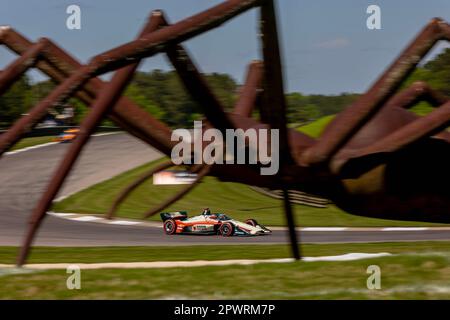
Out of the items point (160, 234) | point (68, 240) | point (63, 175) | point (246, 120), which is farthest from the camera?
point (160, 234)

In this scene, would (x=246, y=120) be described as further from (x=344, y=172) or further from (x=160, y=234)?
(x=160, y=234)

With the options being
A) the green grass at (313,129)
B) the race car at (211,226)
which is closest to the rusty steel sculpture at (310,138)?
the green grass at (313,129)

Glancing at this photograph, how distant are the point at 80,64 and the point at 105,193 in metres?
37.7

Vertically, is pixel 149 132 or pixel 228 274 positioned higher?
pixel 149 132

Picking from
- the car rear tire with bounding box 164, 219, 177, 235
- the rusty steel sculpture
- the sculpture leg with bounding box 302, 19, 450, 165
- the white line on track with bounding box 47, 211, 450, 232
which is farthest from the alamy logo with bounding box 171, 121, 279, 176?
the white line on track with bounding box 47, 211, 450, 232

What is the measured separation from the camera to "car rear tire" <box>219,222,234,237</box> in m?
26.7

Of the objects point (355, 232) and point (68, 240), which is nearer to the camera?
point (68, 240)

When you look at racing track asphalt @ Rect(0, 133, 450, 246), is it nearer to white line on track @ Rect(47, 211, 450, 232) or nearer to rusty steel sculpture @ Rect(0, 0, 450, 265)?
white line on track @ Rect(47, 211, 450, 232)

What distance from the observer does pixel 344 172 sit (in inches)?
176

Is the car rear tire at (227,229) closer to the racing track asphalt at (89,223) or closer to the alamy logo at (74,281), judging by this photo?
the racing track asphalt at (89,223)

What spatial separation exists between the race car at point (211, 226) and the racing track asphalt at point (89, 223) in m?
0.41

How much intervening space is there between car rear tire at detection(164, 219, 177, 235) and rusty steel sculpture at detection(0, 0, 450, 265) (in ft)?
74.0
